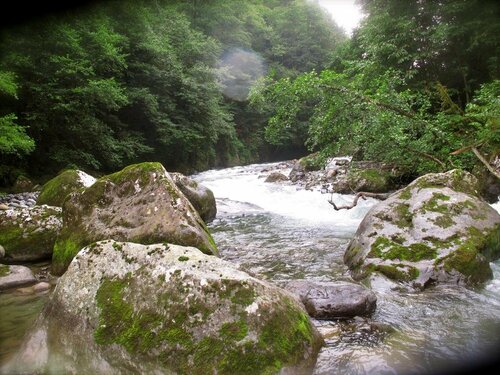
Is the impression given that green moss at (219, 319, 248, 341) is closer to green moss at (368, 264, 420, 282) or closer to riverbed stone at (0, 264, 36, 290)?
green moss at (368, 264, 420, 282)

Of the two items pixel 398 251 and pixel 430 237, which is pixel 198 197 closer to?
pixel 398 251

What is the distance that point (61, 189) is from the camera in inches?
283

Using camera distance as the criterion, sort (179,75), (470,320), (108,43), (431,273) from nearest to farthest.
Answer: (470,320) → (431,273) → (108,43) → (179,75)

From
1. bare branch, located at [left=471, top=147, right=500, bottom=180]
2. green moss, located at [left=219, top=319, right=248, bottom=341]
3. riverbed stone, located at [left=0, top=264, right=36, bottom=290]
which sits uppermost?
bare branch, located at [left=471, top=147, right=500, bottom=180]

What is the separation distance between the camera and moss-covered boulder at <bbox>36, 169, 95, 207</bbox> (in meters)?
7.10

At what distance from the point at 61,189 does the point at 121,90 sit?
711cm

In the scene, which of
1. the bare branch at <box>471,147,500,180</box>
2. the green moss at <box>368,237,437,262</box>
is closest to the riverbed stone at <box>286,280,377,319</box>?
the green moss at <box>368,237,437,262</box>

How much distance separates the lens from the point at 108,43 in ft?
42.2

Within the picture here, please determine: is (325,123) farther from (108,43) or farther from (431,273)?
(108,43)

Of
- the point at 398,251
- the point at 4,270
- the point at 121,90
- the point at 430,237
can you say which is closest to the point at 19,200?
the point at 4,270

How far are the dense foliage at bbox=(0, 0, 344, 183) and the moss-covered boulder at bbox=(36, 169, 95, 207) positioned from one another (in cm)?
127

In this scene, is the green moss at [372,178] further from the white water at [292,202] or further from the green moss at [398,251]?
the green moss at [398,251]

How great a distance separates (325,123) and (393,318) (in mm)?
5216

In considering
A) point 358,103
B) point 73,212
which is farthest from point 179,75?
point 73,212
